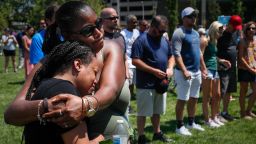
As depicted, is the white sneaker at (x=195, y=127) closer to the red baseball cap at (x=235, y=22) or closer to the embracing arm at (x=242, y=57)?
the embracing arm at (x=242, y=57)

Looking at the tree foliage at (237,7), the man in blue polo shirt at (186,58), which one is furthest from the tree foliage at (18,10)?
the man in blue polo shirt at (186,58)

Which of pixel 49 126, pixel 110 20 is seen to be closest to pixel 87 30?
pixel 49 126

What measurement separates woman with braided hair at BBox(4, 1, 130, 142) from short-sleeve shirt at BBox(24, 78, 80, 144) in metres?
0.04

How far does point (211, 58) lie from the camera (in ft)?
25.6

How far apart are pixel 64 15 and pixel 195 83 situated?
5079mm

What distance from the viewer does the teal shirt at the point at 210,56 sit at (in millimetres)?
7734

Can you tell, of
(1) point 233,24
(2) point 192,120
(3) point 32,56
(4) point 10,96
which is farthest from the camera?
(4) point 10,96

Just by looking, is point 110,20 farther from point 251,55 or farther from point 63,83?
point 251,55

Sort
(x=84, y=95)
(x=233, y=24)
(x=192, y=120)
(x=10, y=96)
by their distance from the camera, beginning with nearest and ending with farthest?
(x=84, y=95), (x=192, y=120), (x=233, y=24), (x=10, y=96)

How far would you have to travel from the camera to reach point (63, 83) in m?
1.99

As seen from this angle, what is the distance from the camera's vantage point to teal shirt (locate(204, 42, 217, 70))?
7734mm

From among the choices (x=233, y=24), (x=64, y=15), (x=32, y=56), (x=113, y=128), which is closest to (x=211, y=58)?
(x=233, y=24)

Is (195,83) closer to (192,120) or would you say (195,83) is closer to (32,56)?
(192,120)

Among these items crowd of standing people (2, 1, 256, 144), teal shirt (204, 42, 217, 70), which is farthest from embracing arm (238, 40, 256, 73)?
crowd of standing people (2, 1, 256, 144)
